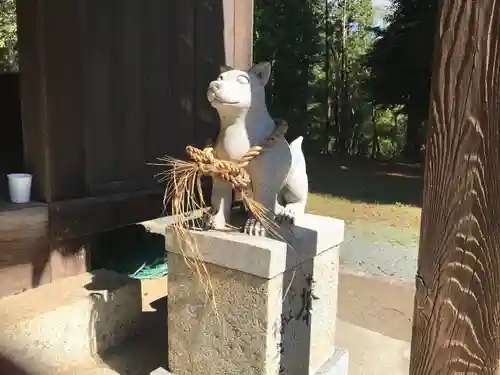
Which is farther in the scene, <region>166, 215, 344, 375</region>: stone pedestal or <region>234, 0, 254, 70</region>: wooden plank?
<region>234, 0, 254, 70</region>: wooden plank

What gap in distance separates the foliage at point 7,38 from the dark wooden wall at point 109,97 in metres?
6.57

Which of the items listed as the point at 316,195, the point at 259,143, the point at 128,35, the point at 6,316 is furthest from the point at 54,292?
the point at 316,195

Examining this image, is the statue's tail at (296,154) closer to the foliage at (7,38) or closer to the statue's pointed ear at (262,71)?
the statue's pointed ear at (262,71)

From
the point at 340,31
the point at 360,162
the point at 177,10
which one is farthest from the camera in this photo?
the point at 340,31

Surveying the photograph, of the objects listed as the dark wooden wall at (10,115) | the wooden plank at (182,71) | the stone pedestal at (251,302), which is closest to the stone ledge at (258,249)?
the stone pedestal at (251,302)

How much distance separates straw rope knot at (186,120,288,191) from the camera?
2090 millimetres

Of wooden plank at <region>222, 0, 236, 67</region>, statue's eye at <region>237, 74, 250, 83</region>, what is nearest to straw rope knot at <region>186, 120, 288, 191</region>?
statue's eye at <region>237, 74, 250, 83</region>

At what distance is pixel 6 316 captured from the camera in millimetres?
2377

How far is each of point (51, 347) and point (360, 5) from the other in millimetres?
12166

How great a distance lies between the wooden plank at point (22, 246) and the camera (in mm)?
2648

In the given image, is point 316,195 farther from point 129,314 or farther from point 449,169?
point 449,169

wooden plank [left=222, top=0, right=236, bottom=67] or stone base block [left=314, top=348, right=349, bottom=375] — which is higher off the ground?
wooden plank [left=222, top=0, right=236, bottom=67]

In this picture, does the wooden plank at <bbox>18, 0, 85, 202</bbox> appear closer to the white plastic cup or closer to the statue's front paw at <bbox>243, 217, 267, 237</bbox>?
the white plastic cup

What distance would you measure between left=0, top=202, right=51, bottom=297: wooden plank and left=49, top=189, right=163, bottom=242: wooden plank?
0.21 ft
